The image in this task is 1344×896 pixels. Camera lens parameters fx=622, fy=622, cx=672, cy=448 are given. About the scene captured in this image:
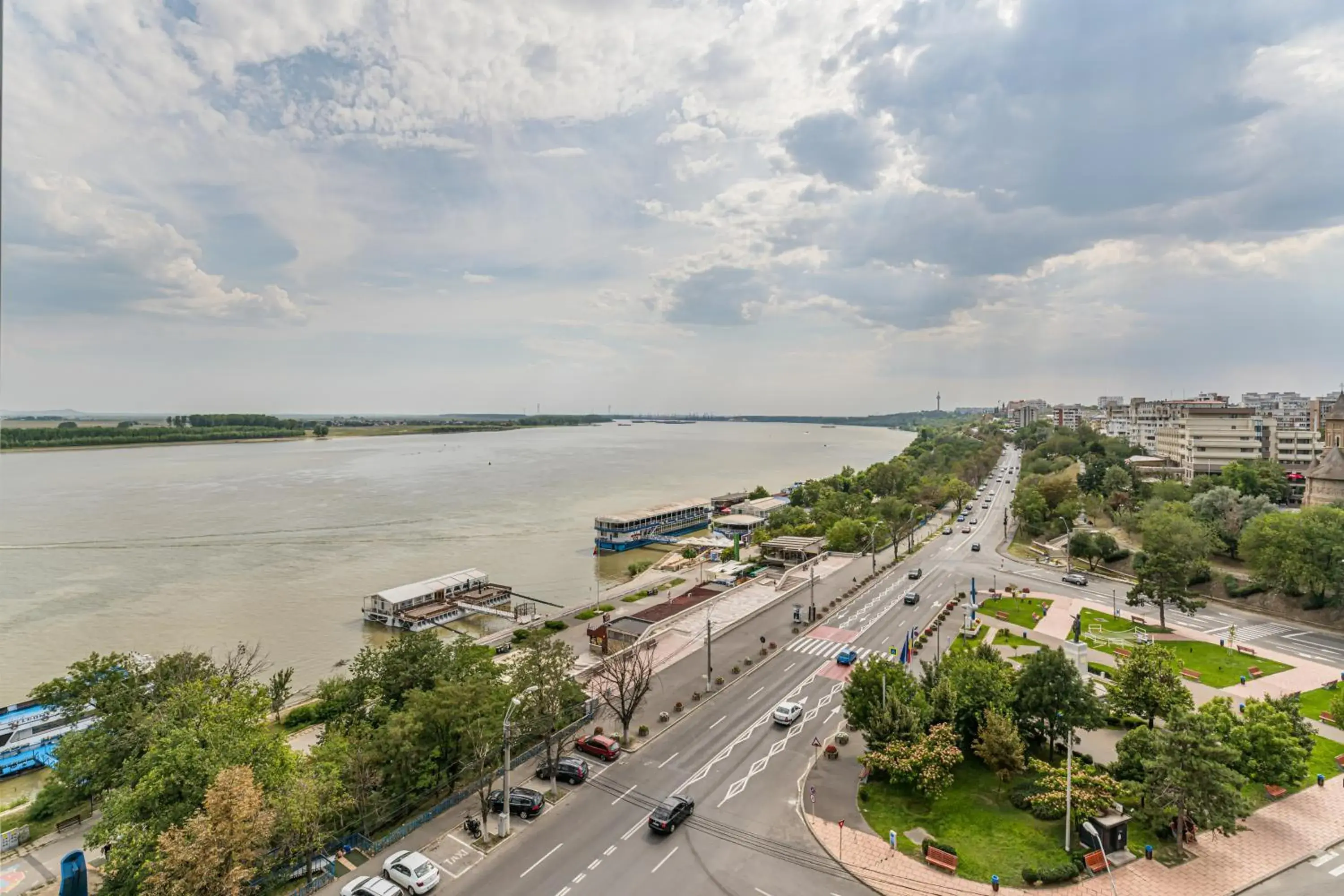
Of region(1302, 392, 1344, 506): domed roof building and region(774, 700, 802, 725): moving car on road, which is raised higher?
region(1302, 392, 1344, 506): domed roof building

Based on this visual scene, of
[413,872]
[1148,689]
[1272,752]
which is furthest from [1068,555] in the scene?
[413,872]

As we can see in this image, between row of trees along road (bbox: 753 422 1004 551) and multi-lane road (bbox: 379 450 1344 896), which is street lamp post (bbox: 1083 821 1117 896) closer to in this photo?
multi-lane road (bbox: 379 450 1344 896)

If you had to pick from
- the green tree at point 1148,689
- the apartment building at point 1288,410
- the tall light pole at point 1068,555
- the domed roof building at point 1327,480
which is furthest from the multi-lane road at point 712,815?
the apartment building at point 1288,410

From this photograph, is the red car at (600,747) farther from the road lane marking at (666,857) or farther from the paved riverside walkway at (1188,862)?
the paved riverside walkway at (1188,862)

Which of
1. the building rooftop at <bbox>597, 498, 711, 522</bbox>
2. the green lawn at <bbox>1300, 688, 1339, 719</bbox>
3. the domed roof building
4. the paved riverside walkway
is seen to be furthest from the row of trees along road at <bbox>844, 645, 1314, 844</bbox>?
the building rooftop at <bbox>597, 498, 711, 522</bbox>

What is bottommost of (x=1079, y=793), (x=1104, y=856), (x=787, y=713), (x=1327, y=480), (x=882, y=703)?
(x=787, y=713)

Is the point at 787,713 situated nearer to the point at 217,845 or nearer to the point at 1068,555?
the point at 217,845
